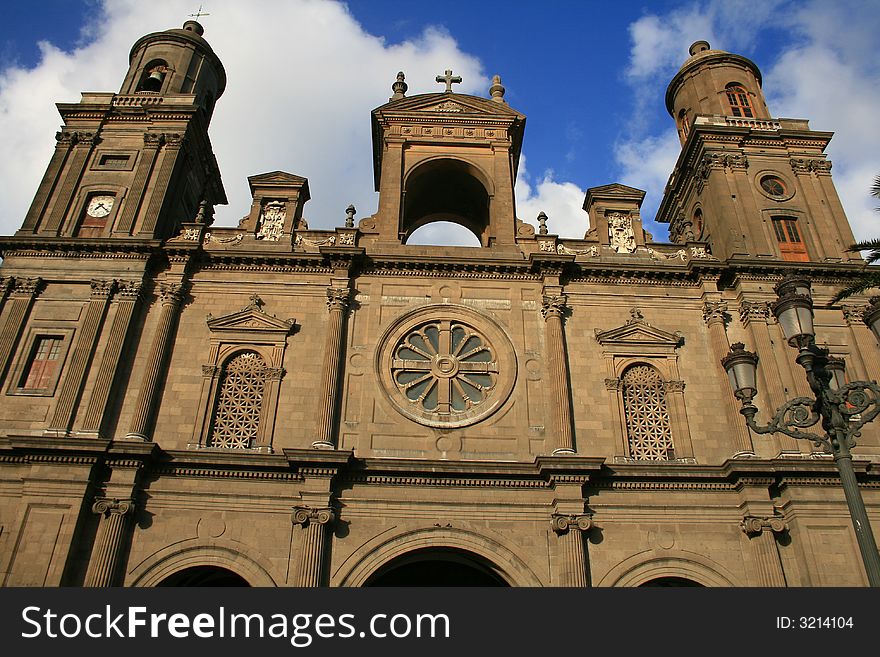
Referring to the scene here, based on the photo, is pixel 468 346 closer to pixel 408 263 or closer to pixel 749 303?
pixel 408 263

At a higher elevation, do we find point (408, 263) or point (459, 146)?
point (459, 146)

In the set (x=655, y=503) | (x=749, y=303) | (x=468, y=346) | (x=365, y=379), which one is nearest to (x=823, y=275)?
(x=749, y=303)

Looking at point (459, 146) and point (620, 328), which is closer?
point (620, 328)

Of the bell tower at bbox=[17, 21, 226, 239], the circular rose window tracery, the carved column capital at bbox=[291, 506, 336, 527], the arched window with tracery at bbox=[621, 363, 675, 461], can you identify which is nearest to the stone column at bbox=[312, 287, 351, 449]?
the circular rose window tracery

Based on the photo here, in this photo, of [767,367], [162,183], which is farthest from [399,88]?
[767,367]

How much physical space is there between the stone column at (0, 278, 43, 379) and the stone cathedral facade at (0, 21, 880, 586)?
6cm

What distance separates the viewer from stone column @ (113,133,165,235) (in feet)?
72.2

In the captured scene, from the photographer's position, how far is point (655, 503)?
17.8m

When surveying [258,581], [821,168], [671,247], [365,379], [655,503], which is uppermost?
[821,168]

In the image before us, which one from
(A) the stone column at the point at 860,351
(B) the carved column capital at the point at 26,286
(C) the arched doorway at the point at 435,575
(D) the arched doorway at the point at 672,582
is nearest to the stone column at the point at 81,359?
(B) the carved column capital at the point at 26,286

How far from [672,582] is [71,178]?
844 inches

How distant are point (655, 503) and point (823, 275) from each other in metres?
9.51

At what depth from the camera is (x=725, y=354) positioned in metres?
20.3

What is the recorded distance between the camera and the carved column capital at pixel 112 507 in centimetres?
1669
